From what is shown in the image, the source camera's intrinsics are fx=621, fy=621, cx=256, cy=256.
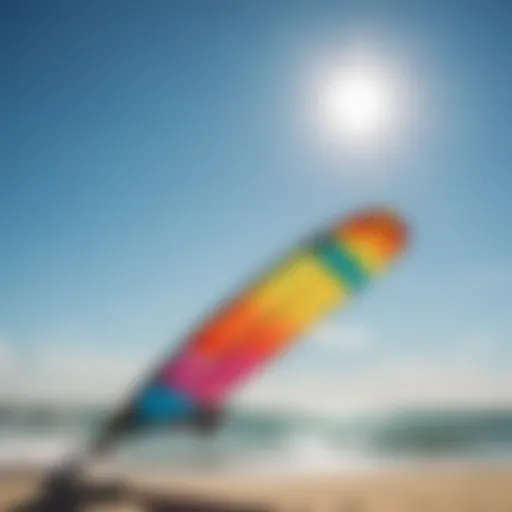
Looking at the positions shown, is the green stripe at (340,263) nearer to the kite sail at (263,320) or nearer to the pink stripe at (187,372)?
the kite sail at (263,320)

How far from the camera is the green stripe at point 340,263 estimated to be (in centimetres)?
445

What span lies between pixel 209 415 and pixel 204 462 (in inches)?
179

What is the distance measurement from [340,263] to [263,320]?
711mm

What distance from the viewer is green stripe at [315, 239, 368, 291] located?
4445 millimetres

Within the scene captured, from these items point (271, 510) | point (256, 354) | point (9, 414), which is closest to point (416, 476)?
point (271, 510)

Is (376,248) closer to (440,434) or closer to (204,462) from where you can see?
(204,462)

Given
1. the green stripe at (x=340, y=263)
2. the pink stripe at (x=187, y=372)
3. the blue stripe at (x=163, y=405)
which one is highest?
the green stripe at (x=340, y=263)

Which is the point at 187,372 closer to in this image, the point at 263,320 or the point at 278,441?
the point at 263,320

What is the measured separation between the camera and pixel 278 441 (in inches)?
474

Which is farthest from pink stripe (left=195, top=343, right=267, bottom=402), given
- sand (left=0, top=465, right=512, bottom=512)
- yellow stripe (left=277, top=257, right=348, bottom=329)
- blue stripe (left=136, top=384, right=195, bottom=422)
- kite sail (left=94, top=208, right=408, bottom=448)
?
sand (left=0, top=465, right=512, bottom=512)

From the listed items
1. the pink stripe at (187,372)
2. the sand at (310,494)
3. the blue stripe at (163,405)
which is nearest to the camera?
the blue stripe at (163,405)

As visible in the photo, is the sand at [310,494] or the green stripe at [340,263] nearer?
the sand at [310,494]

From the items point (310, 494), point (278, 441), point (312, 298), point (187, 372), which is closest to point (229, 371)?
point (187, 372)

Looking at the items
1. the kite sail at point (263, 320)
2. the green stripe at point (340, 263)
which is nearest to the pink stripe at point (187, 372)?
the kite sail at point (263, 320)
